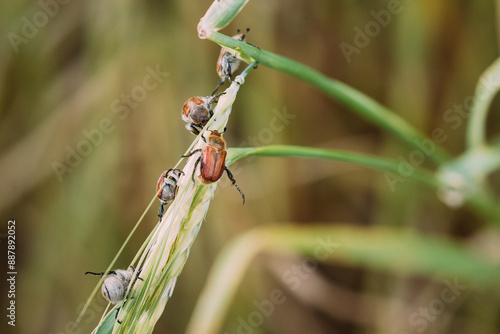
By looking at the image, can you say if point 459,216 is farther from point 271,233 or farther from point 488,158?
point 271,233

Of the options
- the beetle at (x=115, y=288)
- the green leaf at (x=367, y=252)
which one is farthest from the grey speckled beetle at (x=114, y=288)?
the green leaf at (x=367, y=252)

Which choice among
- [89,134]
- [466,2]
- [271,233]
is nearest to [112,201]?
[89,134]

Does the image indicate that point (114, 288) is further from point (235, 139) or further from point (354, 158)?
point (235, 139)

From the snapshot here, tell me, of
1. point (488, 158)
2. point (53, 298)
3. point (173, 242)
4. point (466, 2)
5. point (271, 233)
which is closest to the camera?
point (173, 242)

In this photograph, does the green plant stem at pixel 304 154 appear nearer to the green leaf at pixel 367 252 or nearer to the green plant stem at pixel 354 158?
the green plant stem at pixel 354 158

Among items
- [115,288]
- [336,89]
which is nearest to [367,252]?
[336,89]

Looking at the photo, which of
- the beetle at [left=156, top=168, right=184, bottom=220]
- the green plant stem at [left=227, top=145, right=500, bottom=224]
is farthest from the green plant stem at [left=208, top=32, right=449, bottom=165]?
the beetle at [left=156, top=168, right=184, bottom=220]

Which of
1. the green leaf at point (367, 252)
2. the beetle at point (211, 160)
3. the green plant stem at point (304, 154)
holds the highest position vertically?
the green leaf at point (367, 252)
